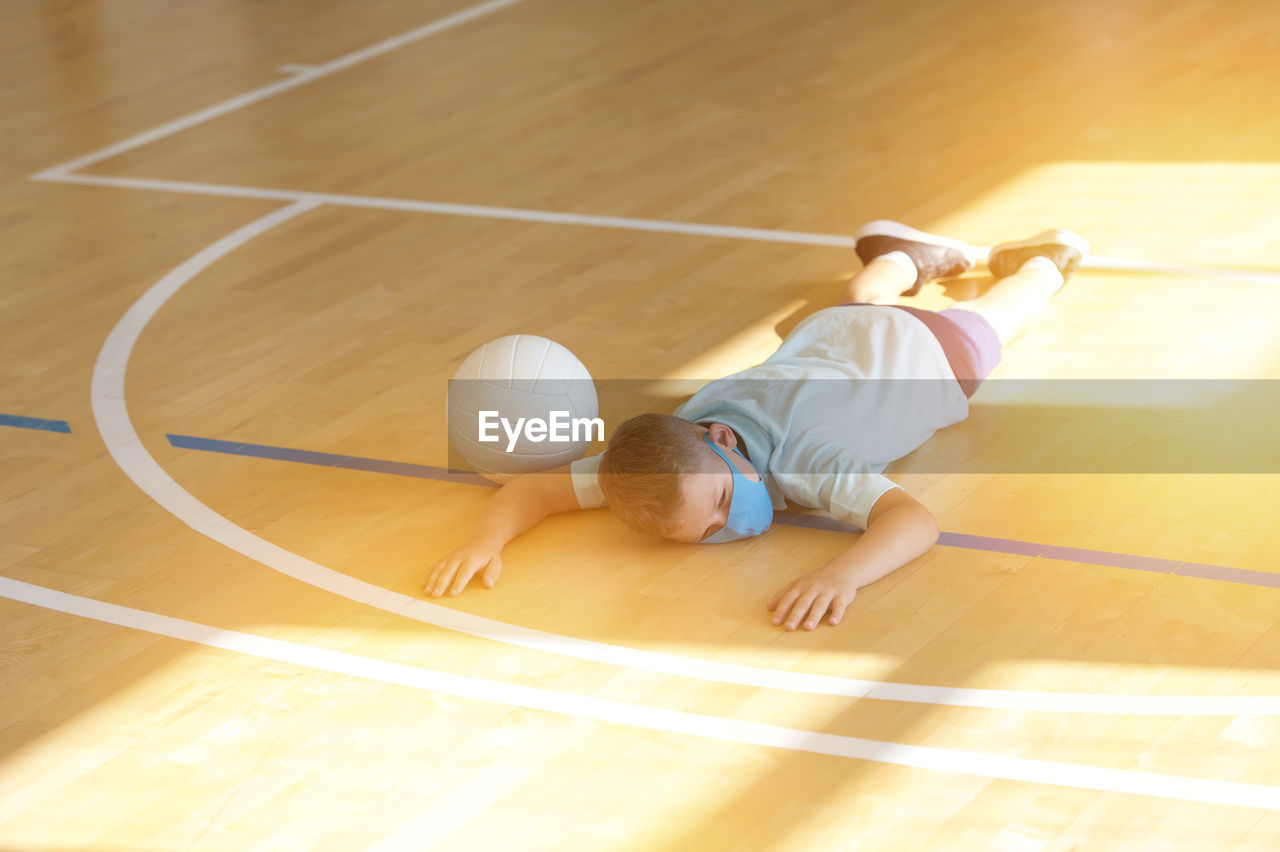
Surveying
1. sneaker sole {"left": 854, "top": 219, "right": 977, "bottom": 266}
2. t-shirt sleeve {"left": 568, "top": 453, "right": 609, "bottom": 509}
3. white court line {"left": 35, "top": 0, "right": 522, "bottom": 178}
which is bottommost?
t-shirt sleeve {"left": 568, "top": 453, "right": 609, "bottom": 509}

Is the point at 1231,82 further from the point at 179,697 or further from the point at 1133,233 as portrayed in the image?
the point at 179,697

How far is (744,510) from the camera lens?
10.8ft

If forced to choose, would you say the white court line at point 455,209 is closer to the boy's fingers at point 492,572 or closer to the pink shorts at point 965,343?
the pink shorts at point 965,343

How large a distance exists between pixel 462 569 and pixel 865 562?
82 cm

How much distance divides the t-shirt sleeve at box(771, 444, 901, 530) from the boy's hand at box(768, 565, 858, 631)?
0.22 m

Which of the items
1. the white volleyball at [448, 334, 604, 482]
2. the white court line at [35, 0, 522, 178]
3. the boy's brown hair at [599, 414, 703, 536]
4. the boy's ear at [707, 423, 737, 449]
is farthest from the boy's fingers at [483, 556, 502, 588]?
the white court line at [35, 0, 522, 178]

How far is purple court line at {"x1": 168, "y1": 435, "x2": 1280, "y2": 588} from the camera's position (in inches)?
124

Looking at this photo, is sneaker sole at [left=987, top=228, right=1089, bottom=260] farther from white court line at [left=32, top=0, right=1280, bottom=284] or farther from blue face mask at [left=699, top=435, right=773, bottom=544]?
blue face mask at [left=699, top=435, right=773, bottom=544]

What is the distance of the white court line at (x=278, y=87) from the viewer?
20.6ft

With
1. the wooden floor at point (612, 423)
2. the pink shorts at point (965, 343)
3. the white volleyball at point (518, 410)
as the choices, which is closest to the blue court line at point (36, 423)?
the wooden floor at point (612, 423)

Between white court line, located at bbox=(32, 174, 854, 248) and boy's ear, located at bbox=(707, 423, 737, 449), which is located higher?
white court line, located at bbox=(32, 174, 854, 248)

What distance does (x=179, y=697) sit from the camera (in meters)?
2.96

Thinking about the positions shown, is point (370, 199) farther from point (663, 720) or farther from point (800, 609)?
point (663, 720)

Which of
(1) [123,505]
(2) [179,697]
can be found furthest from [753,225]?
(2) [179,697]
